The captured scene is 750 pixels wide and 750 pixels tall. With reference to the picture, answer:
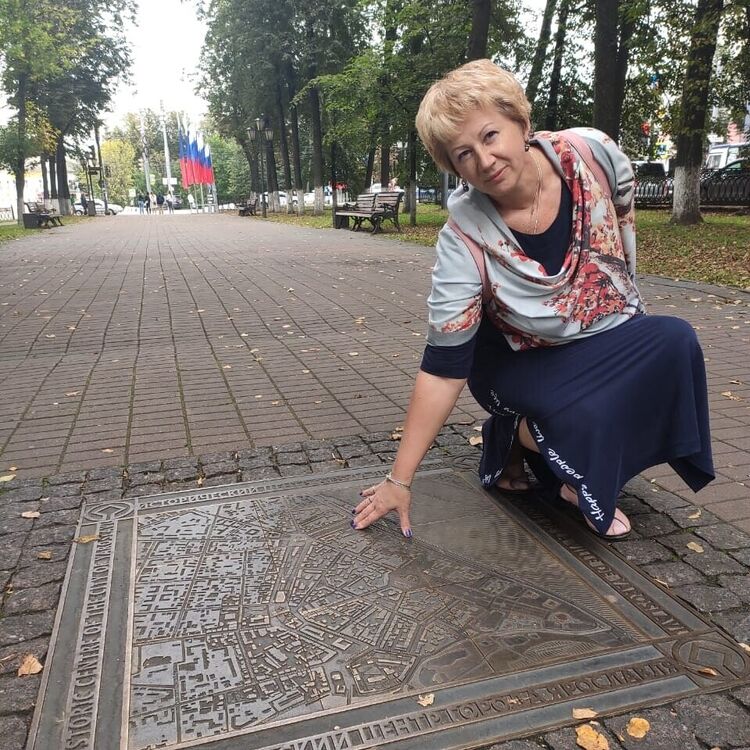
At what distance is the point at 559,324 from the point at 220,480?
1701 millimetres

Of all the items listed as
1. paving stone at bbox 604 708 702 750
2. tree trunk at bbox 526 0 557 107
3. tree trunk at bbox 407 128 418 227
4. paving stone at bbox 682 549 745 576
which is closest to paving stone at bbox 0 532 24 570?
paving stone at bbox 604 708 702 750

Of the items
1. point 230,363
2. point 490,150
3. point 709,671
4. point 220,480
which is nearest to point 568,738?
point 709,671

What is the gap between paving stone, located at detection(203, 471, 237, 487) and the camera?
3.13m

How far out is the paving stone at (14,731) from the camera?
67.6 inches

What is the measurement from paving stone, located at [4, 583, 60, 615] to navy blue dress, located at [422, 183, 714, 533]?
147 centimetres

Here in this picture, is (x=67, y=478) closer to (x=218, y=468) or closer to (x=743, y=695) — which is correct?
(x=218, y=468)

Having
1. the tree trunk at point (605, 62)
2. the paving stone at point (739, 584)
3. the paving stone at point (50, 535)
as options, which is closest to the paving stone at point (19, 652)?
the paving stone at point (50, 535)

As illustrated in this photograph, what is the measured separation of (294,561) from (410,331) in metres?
3.97

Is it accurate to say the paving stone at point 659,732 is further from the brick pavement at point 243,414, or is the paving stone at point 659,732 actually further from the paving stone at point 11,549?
the paving stone at point 11,549

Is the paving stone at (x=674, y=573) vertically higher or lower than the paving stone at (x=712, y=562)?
lower

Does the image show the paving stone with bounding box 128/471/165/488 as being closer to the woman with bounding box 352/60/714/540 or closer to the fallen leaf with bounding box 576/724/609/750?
the woman with bounding box 352/60/714/540

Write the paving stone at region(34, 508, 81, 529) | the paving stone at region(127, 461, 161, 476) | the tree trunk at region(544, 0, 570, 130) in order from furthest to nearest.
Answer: the tree trunk at region(544, 0, 570, 130) < the paving stone at region(127, 461, 161, 476) < the paving stone at region(34, 508, 81, 529)

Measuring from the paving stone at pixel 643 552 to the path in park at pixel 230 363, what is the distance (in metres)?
0.42

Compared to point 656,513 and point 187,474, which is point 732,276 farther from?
point 187,474
